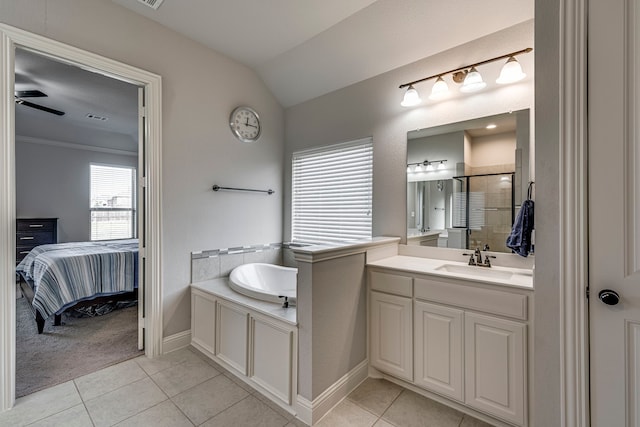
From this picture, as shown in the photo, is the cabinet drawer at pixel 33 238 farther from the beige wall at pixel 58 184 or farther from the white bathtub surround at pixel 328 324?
the white bathtub surround at pixel 328 324

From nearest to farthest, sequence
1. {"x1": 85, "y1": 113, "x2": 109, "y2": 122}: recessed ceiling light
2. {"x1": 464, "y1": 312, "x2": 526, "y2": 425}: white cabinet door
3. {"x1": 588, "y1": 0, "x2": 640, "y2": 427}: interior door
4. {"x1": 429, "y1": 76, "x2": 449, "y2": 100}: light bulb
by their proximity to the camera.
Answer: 1. {"x1": 588, "y1": 0, "x2": 640, "y2": 427}: interior door
2. {"x1": 464, "y1": 312, "x2": 526, "y2": 425}: white cabinet door
3. {"x1": 429, "y1": 76, "x2": 449, "y2": 100}: light bulb
4. {"x1": 85, "y1": 113, "x2": 109, "y2": 122}: recessed ceiling light

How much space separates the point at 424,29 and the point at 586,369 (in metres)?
2.32

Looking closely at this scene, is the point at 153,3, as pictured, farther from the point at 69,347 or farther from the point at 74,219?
the point at 74,219

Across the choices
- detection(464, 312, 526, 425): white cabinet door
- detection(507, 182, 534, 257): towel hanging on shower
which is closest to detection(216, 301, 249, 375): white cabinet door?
detection(464, 312, 526, 425): white cabinet door

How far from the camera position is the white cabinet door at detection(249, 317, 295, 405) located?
1685 mm

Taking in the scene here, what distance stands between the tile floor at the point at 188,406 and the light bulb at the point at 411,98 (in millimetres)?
2191

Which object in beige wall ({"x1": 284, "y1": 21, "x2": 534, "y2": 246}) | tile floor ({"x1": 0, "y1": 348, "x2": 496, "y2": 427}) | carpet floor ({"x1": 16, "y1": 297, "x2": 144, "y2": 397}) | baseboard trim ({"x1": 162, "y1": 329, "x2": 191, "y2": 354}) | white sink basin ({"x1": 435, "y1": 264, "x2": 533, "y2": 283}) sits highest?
beige wall ({"x1": 284, "y1": 21, "x2": 534, "y2": 246})

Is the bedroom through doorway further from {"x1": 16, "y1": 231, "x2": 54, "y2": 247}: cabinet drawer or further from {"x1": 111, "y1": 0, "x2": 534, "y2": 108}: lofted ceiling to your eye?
{"x1": 111, "y1": 0, "x2": 534, "y2": 108}: lofted ceiling

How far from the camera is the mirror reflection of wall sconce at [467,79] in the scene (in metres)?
1.78

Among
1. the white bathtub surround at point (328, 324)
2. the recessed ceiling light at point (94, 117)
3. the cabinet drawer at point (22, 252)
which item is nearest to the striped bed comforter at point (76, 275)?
the cabinet drawer at point (22, 252)

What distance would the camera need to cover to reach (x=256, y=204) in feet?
10.3

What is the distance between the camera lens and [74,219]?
5109 mm

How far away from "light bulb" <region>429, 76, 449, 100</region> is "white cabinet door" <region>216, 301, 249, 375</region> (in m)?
2.21

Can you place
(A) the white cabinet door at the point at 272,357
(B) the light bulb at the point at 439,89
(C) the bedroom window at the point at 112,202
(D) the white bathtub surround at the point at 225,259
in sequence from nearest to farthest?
1. (A) the white cabinet door at the point at 272,357
2. (B) the light bulb at the point at 439,89
3. (D) the white bathtub surround at the point at 225,259
4. (C) the bedroom window at the point at 112,202
